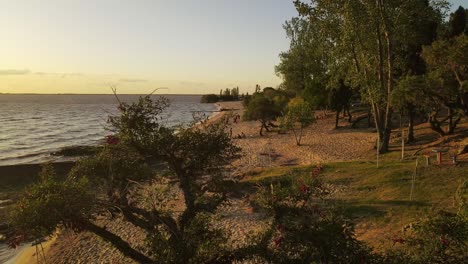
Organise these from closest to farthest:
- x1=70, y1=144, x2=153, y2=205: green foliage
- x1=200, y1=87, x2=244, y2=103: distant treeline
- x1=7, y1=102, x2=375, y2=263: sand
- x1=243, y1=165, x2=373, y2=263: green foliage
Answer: x1=243, y1=165, x2=373, y2=263: green foliage
x1=70, y1=144, x2=153, y2=205: green foliage
x1=7, y1=102, x2=375, y2=263: sand
x1=200, y1=87, x2=244, y2=103: distant treeline

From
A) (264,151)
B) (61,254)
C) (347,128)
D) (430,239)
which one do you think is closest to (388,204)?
(430,239)

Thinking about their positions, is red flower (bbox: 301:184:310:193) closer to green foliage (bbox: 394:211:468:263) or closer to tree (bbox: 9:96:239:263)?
tree (bbox: 9:96:239:263)

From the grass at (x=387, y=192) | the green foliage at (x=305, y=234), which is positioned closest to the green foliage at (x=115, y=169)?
the green foliage at (x=305, y=234)

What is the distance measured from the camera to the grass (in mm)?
14890

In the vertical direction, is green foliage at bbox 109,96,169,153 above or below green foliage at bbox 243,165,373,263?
above

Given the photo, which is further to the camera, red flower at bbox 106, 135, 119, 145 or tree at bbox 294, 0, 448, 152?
tree at bbox 294, 0, 448, 152

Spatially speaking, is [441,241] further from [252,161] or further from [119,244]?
[252,161]

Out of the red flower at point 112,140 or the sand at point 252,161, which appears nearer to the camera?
the red flower at point 112,140

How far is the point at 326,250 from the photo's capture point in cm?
829

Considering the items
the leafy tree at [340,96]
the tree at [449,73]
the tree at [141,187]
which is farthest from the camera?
the leafy tree at [340,96]

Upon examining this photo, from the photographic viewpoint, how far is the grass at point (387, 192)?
48.9 feet

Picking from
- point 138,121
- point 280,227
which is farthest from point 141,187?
point 280,227

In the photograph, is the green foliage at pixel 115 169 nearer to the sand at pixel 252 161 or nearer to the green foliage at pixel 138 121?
the green foliage at pixel 138 121

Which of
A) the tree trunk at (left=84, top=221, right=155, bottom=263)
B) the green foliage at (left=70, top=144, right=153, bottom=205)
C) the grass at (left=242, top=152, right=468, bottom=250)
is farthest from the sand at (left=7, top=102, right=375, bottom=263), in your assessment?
the grass at (left=242, top=152, right=468, bottom=250)
